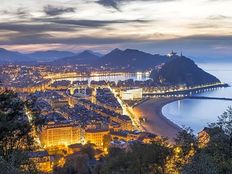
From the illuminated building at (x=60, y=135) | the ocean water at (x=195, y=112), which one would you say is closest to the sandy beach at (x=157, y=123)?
the ocean water at (x=195, y=112)

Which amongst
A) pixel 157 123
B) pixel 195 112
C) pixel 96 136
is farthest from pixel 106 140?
pixel 195 112

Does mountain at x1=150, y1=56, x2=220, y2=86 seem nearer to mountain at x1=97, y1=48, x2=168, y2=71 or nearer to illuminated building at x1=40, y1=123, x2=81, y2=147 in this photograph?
mountain at x1=97, y1=48, x2=168, y2=71

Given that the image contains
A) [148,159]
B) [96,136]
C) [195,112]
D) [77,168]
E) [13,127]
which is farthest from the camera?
[195,112]

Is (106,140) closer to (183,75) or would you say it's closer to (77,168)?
(77,168)

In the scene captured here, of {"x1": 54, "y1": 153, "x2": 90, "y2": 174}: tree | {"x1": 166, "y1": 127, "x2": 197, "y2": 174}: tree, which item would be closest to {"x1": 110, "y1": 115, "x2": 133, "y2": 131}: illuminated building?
{"x1": 54, "y1": 153, "x2": 90, "y2": 174}: tree

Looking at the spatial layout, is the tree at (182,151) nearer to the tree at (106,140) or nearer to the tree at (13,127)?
the tree at (13,127)

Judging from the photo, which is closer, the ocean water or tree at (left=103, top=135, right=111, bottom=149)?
tree at (left=103, top=135, right=111, bottom=149)

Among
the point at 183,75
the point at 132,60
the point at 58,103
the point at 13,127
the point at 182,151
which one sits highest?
the point at 132,60
